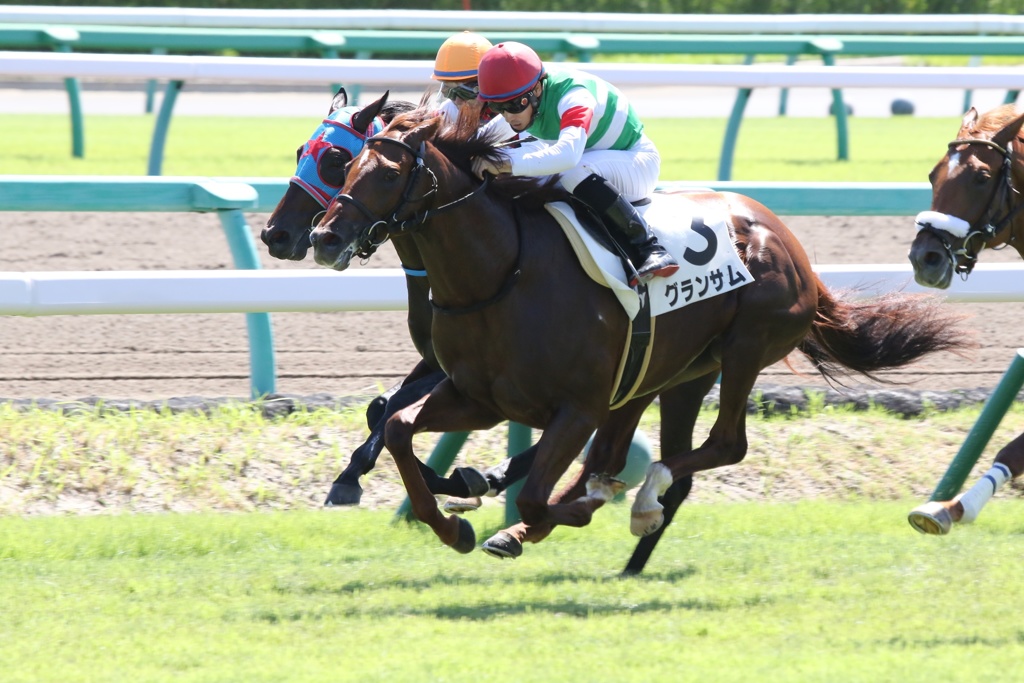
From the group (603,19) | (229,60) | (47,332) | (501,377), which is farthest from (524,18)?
(501,377)

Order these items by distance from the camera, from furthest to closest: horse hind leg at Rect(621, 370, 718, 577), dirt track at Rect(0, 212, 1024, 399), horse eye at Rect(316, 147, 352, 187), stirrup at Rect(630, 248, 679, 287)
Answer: dirt track at Rect(0, 212, 1024, 399), horse hind leg at Rect(621, 370, 718, 577), horse eye at Rect(316, 147, 352, 187), stirrup at Rect(630, 248, 679, 287)

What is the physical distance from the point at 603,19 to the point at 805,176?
7.10 ft

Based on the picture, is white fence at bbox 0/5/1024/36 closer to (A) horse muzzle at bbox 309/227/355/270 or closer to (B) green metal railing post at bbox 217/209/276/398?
(B) green metal railing post at bbox 217/209/276/398

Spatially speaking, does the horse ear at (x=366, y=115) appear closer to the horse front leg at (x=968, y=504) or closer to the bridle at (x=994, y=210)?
the bridle at (x=994, y=210)

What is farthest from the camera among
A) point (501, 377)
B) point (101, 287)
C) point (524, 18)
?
point (524, 18)

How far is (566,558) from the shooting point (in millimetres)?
5395

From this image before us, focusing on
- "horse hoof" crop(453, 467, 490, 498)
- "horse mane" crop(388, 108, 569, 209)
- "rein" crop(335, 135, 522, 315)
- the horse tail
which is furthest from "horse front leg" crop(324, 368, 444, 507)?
the horse tail

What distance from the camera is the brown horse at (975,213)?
4707 millimetres

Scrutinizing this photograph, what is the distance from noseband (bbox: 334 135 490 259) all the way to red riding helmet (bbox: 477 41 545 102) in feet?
1.11

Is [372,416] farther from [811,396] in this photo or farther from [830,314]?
[811,396]

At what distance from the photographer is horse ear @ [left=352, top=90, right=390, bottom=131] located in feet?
17.4

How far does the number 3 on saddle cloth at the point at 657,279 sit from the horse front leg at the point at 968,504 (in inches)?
40.8

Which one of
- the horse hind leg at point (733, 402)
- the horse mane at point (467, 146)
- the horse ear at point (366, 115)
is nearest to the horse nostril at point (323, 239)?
the horse mane at point (467, 146)

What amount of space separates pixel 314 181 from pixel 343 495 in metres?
1.08
